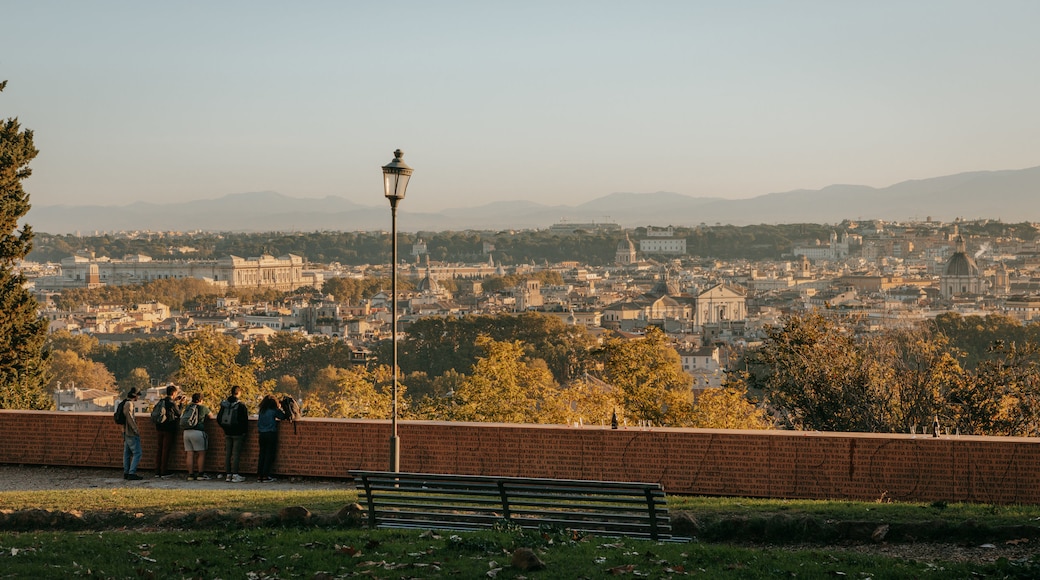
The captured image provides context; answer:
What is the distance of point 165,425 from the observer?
13.2 metres

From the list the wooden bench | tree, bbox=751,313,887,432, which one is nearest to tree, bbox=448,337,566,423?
tree, bbox=751,313,887,432

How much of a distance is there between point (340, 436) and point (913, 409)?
8389 mm

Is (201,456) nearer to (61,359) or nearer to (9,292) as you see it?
(9,292)

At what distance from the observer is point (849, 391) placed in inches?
677

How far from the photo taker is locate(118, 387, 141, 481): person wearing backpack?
12984 mm

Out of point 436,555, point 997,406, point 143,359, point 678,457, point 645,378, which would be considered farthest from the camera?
point 143,359

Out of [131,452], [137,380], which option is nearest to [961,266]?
[137,380]

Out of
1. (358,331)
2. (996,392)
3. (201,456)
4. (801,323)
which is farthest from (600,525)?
(358,331)

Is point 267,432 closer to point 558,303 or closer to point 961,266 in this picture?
point 558,303

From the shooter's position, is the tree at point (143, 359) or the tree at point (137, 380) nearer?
the tree at point (137, 380)

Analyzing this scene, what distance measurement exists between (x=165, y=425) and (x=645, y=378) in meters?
12.6

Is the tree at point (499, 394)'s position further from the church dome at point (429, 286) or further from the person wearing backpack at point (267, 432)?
the church dome at point (429, 286)

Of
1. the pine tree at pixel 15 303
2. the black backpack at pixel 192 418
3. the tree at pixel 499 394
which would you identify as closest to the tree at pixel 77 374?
the tree at pixel 499 394

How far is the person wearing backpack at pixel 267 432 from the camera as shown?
505 inches
